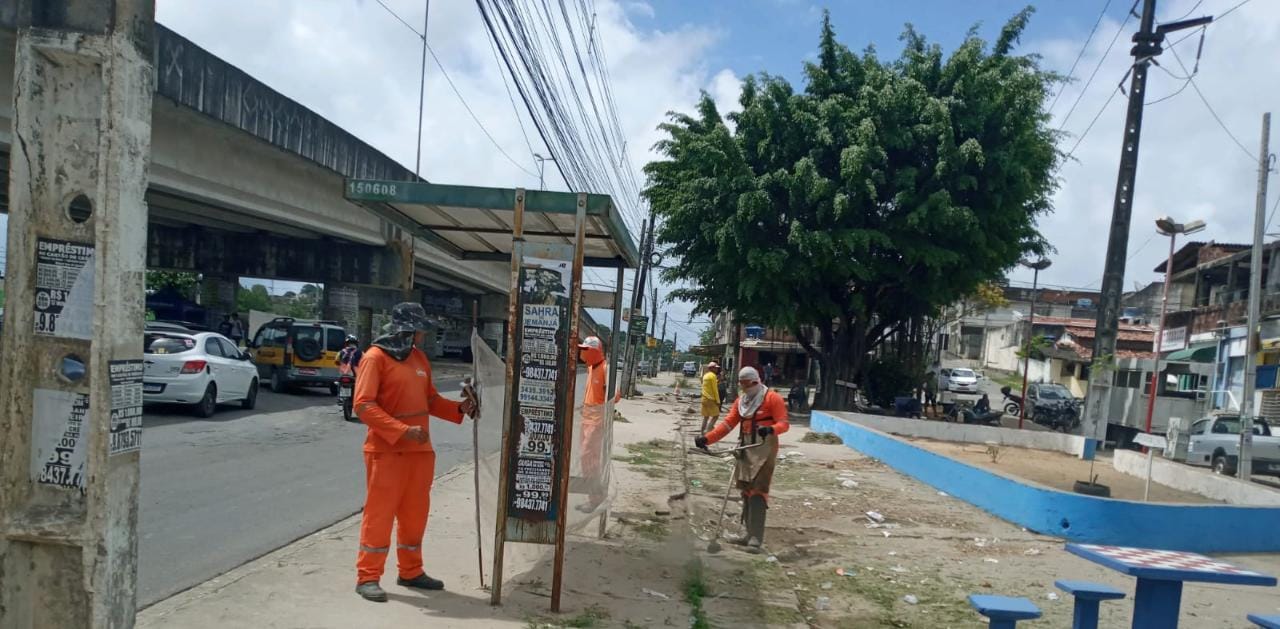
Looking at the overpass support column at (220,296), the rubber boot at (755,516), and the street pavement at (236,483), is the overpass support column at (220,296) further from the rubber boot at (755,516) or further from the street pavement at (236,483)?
the rubber boot at (755,516)

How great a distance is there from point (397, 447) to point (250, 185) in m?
15.2

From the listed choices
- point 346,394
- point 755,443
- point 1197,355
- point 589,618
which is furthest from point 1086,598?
point 1197,355

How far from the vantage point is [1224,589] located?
7285mm

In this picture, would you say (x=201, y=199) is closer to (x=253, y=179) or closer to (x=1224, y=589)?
(x=253, y=179)

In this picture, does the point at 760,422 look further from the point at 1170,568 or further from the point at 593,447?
the point at 1170,568

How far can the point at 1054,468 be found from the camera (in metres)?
16.1

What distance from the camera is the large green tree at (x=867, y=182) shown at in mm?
23250

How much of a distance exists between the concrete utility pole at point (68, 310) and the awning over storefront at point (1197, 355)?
34.3 meters

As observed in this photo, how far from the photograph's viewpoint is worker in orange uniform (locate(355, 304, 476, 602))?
5.15 m

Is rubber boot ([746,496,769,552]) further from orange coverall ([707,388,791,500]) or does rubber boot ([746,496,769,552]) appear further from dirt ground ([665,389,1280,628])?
dirt ground ([665,389,1280,628])

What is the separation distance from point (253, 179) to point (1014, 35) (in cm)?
2111

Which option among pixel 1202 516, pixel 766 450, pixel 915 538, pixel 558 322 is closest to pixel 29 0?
pixel 558 322

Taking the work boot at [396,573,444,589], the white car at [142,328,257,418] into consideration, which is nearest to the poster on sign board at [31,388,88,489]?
the work boot at [396,573,444,589]

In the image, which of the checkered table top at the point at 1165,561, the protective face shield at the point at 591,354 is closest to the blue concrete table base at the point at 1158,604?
the checkered table top at the point at 1165,561
